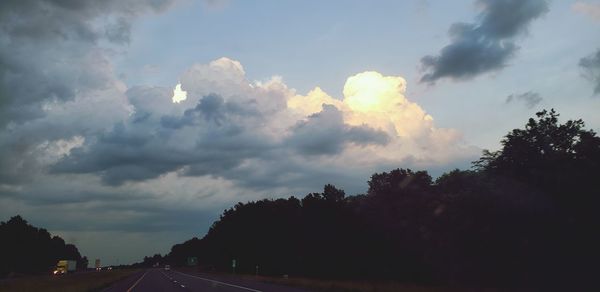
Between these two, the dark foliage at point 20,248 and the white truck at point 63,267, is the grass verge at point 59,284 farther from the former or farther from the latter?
the dark foliage at point 20,248

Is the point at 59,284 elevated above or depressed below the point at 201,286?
above

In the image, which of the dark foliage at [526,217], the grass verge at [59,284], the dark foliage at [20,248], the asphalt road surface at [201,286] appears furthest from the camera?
the dark foliage at [20,248]

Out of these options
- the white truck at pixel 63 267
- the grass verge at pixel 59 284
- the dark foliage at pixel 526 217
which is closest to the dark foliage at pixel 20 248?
the white truck at pixel 63 267

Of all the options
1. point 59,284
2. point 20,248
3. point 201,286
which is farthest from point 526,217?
point 20,248

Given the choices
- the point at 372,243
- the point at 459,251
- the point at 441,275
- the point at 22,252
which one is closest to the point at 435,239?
the point at 441,275

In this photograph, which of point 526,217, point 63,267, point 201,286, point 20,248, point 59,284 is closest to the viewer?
point 526,217

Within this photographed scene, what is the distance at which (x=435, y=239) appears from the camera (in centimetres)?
5684

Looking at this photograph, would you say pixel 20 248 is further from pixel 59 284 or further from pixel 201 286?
pixel 201 286

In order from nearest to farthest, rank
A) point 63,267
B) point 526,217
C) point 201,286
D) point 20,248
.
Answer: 1. point 526,217
2. point 201,286
3. point 63,267
4. point 20,248

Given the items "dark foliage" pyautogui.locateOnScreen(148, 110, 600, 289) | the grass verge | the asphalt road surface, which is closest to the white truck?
the grass verge

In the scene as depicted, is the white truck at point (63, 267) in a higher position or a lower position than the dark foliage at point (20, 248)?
lower

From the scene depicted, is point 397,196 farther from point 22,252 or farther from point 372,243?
point 22,252

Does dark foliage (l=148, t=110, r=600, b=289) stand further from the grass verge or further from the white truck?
the white truck

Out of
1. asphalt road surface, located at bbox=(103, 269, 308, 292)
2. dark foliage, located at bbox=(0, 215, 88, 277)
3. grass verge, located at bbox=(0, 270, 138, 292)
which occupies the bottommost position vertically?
asphalt road surface, located at bbox=(103, 269, 308, 292)
